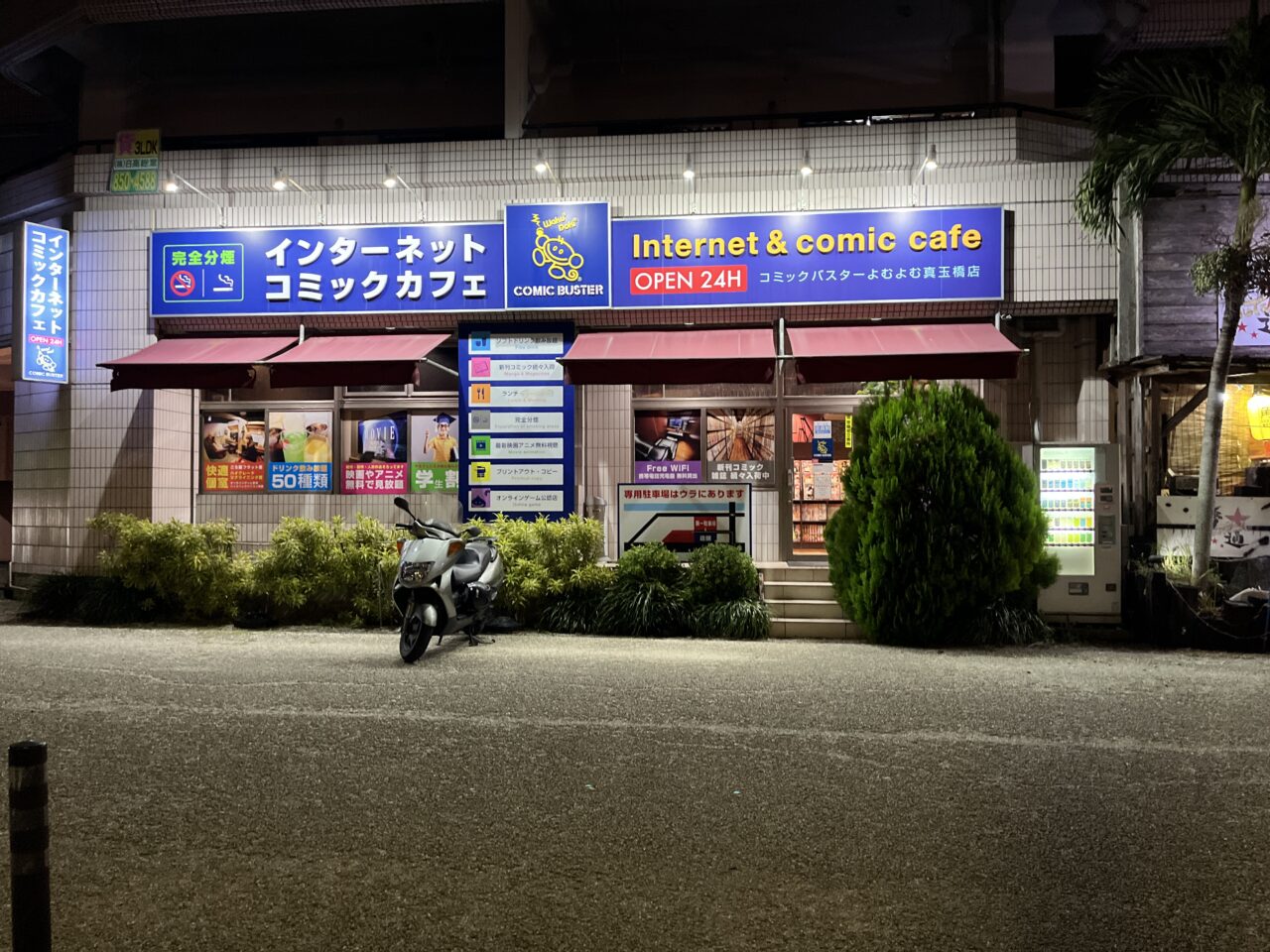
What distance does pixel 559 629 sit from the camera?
1073cm

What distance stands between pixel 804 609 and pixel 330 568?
5522 millimetres

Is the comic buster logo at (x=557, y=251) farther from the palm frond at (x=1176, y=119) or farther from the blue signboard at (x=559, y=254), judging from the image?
the palm frond at (x=1176, y=119)

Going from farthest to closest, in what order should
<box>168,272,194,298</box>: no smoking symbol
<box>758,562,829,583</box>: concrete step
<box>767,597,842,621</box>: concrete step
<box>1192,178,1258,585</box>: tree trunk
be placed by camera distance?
1. <box>168,272,194,298</box>: no smoking symbol
2. <box>758,562,829,583</box>: concrete step
3. <box>767,597,842,621</box>: concrete step
4. <box>1192,178,1258,585</box>: tree trunk

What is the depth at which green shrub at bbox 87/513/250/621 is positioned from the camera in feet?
36.4

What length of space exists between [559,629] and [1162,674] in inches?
236

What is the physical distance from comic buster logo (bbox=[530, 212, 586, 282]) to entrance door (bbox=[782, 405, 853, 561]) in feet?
11.6

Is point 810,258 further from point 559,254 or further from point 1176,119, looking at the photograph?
point 1176,119

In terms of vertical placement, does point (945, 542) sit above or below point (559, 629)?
above

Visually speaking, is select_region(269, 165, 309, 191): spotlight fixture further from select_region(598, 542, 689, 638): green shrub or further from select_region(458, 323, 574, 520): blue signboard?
select_region(598, 542, 689, 638): green shrub

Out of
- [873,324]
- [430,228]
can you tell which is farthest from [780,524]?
[430,228]

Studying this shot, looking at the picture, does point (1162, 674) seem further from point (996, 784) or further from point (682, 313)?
point (682, 313)

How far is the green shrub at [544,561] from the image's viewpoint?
35.2ft

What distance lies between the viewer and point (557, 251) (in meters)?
12.3

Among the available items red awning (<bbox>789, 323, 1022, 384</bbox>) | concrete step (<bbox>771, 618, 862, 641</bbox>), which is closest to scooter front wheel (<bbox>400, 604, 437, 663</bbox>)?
concrete step (<bbox>771, 618, 862, 641</bbox>)
